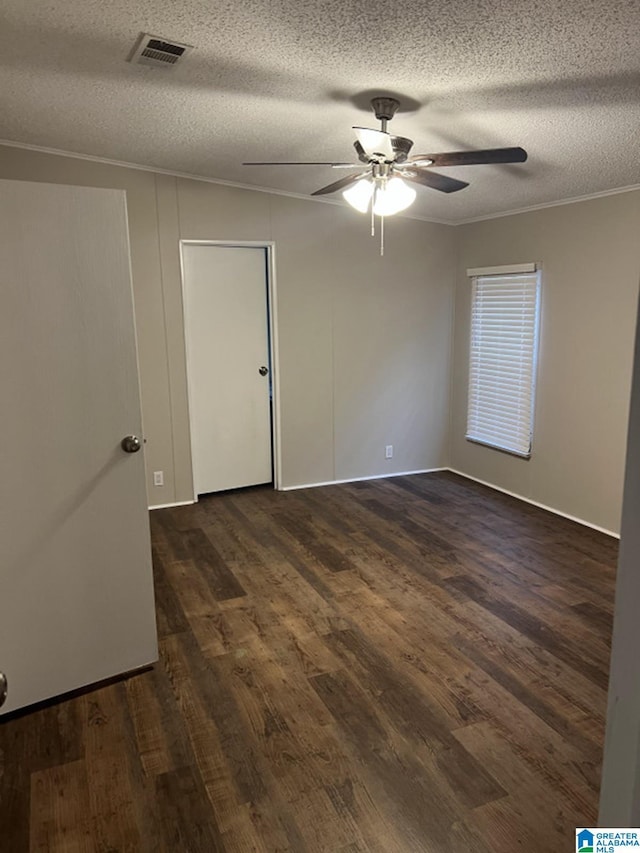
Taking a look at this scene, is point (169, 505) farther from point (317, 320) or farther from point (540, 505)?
point (540, 505)

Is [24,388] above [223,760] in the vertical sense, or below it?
above

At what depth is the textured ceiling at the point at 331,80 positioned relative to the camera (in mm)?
1916

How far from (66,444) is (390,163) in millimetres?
1855

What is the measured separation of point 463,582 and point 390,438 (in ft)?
7.18

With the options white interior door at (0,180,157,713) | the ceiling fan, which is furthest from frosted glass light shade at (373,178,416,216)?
white interior door at (0,180,157,713)

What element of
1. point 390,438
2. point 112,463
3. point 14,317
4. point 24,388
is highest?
point 14,317

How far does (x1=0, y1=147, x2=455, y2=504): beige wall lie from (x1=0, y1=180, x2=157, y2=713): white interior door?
86.5 inches

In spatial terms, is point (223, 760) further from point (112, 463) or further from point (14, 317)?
point (14, 317)

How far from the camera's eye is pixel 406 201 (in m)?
2.87

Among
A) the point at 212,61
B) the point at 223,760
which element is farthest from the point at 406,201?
the point at 223,760

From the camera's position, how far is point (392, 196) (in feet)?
9.28

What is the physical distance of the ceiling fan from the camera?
7.98 ft

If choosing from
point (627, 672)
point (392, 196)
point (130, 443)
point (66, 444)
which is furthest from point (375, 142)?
point (627, 672)
